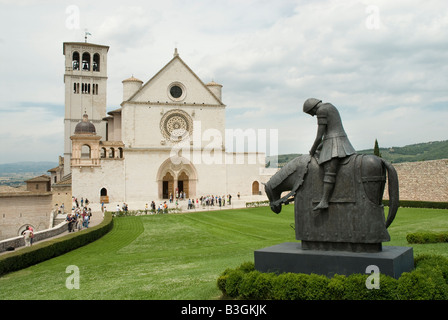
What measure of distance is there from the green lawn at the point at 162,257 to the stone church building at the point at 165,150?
13.8 meters

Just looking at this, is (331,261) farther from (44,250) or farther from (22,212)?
(22,212)

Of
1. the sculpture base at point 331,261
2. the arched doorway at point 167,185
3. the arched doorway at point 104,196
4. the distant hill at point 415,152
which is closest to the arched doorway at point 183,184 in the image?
the arched doorway at point 167,185


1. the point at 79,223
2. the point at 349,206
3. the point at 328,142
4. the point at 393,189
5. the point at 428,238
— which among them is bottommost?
the point at 79,223

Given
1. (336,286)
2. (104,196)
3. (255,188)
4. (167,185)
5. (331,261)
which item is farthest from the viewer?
(255,188)

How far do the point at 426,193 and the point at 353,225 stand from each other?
31.6 m

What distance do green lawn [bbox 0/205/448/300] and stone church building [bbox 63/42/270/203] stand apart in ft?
45.2

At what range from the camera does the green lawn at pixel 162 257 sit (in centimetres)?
1019

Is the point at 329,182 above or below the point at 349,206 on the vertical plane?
above

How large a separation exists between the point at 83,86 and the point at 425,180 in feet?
156

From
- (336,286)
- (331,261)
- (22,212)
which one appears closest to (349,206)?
(331,261)

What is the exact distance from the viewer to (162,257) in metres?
16.9

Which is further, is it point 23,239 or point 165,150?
point 165,150

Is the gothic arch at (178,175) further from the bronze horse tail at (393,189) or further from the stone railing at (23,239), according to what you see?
the bronze horse tail at (393,189)

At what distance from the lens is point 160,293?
9.26 m
